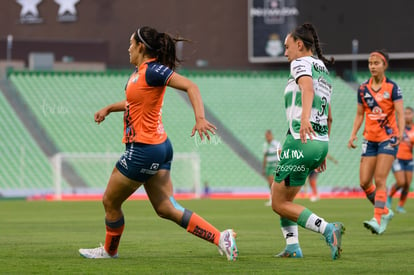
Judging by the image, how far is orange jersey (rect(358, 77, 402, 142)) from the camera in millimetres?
13008

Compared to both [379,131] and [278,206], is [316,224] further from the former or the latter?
[379,131]

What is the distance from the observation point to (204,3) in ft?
138

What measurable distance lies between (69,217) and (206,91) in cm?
2020

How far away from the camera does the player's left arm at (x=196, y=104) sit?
24.6 feet

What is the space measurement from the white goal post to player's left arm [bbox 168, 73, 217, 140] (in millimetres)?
24320

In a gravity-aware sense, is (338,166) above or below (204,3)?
below

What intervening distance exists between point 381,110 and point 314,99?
15.1 ft

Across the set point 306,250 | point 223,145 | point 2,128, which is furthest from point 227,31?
point 306,250

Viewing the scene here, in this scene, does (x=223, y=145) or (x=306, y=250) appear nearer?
(x=306, y=250)

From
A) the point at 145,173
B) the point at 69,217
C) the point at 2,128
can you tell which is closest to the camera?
the point at 145,173

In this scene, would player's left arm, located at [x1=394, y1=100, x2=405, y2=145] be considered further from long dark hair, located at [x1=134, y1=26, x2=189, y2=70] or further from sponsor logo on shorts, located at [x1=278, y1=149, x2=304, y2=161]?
long dark hair, located at [x1=134, y1=26, x2=189, y2=70]

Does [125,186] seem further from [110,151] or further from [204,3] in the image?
[204,3]

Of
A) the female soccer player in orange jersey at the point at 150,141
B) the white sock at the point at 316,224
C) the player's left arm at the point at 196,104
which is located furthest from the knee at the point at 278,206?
the player's left arm at the point at 196,104

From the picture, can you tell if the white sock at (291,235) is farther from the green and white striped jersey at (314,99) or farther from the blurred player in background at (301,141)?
the green and white striped jersey at (314,99)
